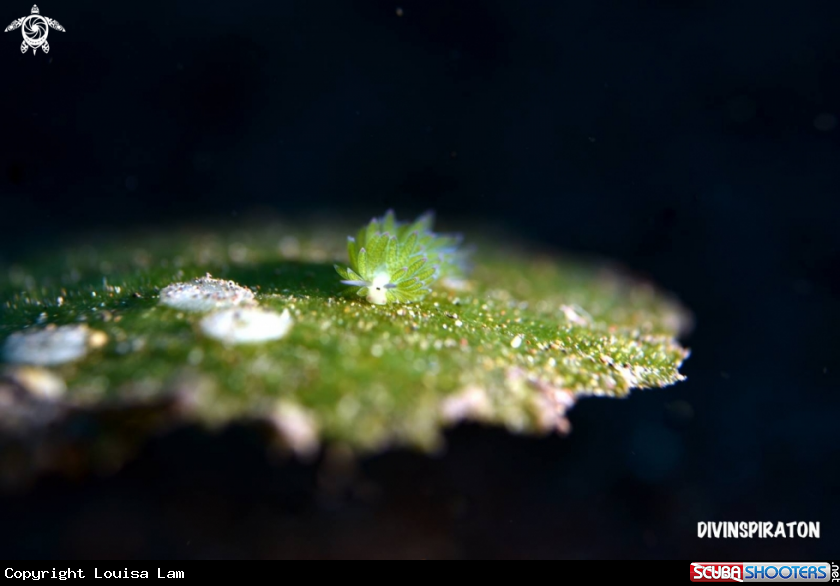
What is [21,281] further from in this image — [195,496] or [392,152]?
[392,152]

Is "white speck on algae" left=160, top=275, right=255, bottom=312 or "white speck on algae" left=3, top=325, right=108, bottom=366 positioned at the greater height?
"white speck on algae" left=160, top=275, right=255, bottom=312

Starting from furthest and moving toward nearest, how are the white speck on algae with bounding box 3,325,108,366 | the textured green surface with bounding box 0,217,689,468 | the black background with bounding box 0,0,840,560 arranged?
the black background with bounding box 0,0,840,560, the white speck on algae with bounding box 3,325,108,366, the textured green surface with bounding box 0,217,689,468

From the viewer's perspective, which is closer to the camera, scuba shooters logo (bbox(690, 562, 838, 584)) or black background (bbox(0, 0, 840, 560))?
scuba shooters logo (bbox(690, 562, 838, 584))

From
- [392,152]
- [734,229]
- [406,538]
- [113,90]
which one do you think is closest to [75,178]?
[113,90]

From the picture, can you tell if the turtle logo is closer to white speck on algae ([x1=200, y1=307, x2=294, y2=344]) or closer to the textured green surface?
the textured green surface

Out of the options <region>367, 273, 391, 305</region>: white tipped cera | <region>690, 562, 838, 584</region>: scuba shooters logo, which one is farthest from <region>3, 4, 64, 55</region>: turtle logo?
<region>690, 562, 838, 584</region>: scuba shooters logo

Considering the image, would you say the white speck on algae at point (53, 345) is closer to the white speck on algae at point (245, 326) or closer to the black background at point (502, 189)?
the white speck on algae at point (245, 326)

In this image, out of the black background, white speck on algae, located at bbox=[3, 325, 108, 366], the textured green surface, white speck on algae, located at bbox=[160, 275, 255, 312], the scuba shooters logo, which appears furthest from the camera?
the black background
